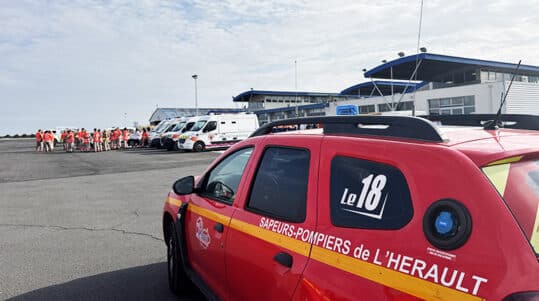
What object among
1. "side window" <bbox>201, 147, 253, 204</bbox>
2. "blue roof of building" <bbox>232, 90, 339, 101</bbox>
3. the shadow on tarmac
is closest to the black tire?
the shadow on tarmac

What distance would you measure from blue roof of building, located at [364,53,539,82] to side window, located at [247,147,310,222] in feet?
104

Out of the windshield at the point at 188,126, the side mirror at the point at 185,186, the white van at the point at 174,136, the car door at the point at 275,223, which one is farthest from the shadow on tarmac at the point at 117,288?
the windshield at the point at 188,126

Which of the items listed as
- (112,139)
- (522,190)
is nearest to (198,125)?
(112,139)

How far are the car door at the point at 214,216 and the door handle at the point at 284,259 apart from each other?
2.45ft

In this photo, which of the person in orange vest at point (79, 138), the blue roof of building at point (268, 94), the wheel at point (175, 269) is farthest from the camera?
the blue roof of building at point (268, 94)

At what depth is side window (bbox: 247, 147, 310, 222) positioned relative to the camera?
2.46 metres

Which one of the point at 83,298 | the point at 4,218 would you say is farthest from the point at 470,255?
the point at 4,218

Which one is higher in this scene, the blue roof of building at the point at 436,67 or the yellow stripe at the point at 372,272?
the blue roof of building at the point at 436,67

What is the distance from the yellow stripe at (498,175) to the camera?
165 centimetres

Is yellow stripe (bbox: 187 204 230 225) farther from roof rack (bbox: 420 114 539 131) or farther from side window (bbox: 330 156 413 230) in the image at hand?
roof rack (bbox: 420 114 539 131)

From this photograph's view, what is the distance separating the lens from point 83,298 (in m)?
4.16

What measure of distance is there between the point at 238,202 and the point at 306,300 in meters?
1.11

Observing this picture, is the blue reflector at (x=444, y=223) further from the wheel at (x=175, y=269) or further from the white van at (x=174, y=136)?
the white van at (x=174, y=136)

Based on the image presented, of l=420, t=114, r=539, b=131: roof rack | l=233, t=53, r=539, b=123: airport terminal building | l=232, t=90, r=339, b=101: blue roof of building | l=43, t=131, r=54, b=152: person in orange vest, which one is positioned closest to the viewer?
l=420, t=114, r=539, b=131: roof rack
